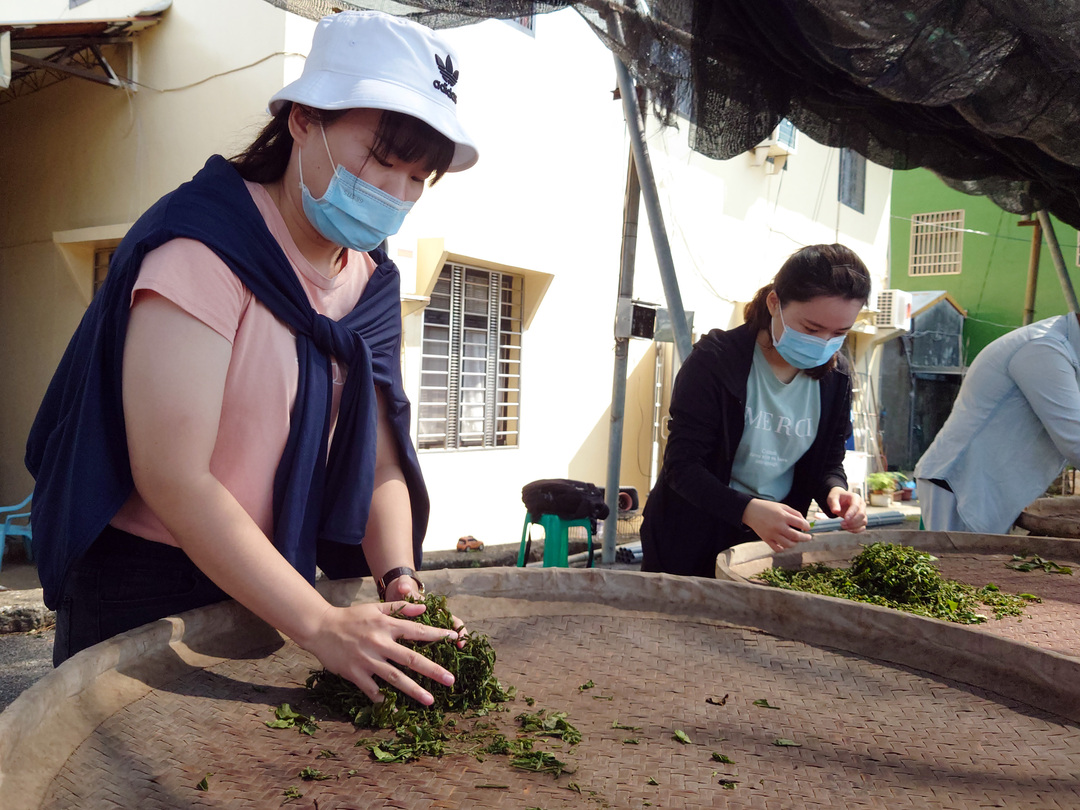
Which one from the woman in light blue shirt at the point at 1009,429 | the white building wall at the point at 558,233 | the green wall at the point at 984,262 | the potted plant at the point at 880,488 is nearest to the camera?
the woman in light blue shirt at the point at 1009,429

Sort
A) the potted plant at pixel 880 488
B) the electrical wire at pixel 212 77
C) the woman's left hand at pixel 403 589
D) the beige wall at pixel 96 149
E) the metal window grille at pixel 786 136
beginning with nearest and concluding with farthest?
the woman's left hand at pixel 403 589 < the electrical wire at pixel 212 77 < the beige wall at pixel 96 149 < the metal window grille at pixel 786 136 < the potted plant at pixel 880 488

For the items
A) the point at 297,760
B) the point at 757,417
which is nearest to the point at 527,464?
the point at 757,417

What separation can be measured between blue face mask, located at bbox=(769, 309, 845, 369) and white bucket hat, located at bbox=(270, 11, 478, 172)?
1452mm

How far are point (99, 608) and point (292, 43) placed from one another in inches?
222

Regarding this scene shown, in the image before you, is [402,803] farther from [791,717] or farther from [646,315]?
[646,315]

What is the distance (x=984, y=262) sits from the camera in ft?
62.3

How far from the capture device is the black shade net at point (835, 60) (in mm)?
2525

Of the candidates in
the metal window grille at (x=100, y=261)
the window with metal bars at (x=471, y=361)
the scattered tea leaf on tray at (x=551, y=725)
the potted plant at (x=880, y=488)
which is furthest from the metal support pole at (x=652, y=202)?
the potted plant at (x=880, y=488)

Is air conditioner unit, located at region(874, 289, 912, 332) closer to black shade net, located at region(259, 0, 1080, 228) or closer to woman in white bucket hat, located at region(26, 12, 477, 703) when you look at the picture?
black shade net, located at region(259, 0, 1080, 228)

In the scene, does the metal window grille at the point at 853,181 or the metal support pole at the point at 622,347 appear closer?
the metal support pole at the point at 622,347

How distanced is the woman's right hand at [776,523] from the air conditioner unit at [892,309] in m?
12.6

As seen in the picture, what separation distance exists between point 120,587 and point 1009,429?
10.7 ft

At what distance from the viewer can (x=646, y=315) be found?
15.6ft

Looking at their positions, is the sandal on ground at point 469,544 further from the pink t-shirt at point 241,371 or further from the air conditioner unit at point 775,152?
the air conditioner unit at point 775,152
